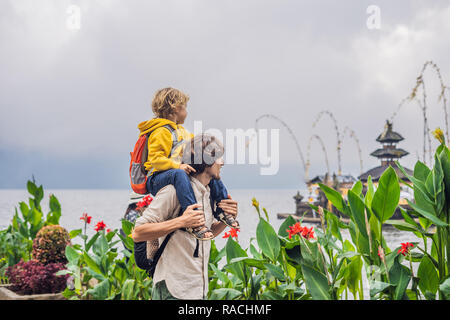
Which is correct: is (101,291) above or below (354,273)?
below

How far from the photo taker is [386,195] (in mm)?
1927

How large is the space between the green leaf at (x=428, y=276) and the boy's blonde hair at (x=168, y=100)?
4.49 feet

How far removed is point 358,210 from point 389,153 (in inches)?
487

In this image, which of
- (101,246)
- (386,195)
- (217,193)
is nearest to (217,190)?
(217,193)

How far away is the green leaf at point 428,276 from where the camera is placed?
1955 millimetres

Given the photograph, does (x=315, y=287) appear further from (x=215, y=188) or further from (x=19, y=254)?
(x=19, y=254)

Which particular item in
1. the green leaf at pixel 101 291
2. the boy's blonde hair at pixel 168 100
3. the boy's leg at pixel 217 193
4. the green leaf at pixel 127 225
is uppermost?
the boy's blonde hair at pixel 168 100

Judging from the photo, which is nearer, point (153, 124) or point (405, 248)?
point (153, 124)

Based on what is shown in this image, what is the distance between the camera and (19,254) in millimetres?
4133

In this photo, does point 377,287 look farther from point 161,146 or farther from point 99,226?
point 99,226

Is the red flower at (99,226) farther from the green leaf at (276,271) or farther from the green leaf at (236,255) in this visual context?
the green leaf at (276,271)

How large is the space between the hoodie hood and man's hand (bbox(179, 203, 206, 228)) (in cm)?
35

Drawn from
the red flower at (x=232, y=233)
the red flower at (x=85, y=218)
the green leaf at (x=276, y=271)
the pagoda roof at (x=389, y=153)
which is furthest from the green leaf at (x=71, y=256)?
the pagoda roof at (x=389, y=153)
